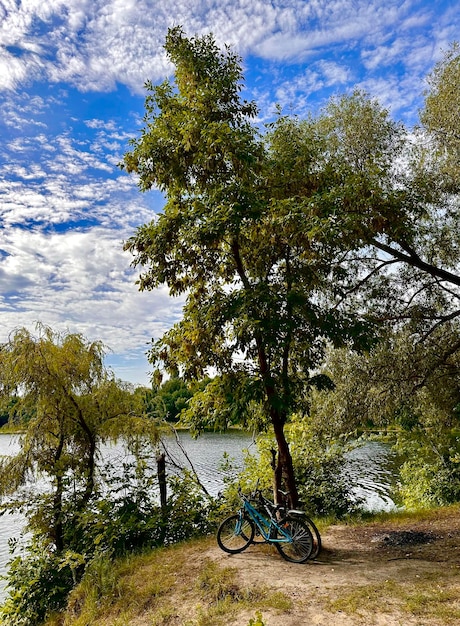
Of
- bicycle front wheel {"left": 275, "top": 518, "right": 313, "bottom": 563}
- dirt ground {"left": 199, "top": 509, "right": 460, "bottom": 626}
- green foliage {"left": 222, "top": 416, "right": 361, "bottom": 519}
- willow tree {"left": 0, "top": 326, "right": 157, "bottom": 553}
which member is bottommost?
dirt ground {"left": 199, "top": 509, "right": 460, "bottom": 626}

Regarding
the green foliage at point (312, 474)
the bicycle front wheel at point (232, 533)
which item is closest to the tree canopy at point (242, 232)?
the bicycle front wheel at point (232, 533)

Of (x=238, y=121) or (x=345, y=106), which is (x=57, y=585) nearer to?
(x=238, y=121)

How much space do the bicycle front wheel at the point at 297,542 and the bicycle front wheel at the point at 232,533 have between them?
0.57 meters

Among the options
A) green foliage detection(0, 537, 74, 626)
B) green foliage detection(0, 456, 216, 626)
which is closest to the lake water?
green foliage detection(0, 456, 216, 626)

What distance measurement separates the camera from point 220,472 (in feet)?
55.1

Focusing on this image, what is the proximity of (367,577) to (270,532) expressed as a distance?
1.48 m

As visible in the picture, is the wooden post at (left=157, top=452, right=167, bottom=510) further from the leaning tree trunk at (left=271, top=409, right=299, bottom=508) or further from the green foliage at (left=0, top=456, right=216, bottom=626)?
the leaning tree trunk at (left=271, top=409, right=299, bottom=508)

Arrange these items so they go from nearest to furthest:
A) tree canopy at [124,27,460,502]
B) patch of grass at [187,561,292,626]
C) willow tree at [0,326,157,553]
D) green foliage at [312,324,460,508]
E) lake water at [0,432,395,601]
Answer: patch of grass at [187,561,292,626]
tree canopy at [124,27,460,502]
willow tree at [0,326,157,553]
green foliage at [312,324,460,508]
lake water at [0,432,395,601]

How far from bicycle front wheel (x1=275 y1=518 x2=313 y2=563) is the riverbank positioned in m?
0.14

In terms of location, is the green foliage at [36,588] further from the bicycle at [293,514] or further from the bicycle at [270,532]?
the bicycle at [293,514]

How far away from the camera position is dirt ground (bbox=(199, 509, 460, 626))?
4.23 meters

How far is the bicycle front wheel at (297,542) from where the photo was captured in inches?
236

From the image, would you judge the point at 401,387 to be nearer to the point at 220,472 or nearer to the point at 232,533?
the point at 232,533

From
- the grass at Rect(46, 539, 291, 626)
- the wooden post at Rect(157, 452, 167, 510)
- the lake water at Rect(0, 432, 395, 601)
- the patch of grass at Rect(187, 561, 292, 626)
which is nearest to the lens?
the patch of grass at Rect(187, 561, 292, 626)
